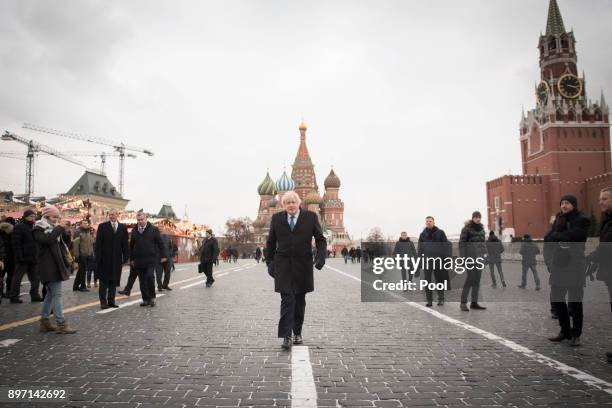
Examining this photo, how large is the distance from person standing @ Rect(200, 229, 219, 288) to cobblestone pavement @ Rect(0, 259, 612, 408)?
703 cm

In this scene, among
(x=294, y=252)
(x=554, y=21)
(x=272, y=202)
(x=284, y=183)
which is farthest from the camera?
(x=284, y=183)

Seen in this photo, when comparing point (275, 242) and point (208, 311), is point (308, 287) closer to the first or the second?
point (275, 242)

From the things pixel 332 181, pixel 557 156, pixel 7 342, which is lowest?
pixel 7 342

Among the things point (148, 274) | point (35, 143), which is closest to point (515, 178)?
point (148, 274)

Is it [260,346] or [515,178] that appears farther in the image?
[515,178]

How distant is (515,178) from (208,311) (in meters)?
87.1

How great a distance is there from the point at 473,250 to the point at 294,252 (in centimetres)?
513

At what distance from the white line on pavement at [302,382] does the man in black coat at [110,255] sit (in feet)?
17.4

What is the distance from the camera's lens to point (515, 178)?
87188 millimetres

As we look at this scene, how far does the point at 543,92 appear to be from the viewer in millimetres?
95562

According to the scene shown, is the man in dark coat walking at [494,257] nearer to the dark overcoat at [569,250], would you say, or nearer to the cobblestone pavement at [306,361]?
the cobblestone pavement at [306,361]

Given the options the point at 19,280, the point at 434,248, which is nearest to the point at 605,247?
the point at 434,248

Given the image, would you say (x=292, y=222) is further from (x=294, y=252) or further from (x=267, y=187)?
(x=267, y=187)

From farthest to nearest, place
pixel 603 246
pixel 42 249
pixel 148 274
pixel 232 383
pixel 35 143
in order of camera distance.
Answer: pixel 35 143
pixel 148 274
pixel 42 249
pixel 603 246
pixel 232 383
